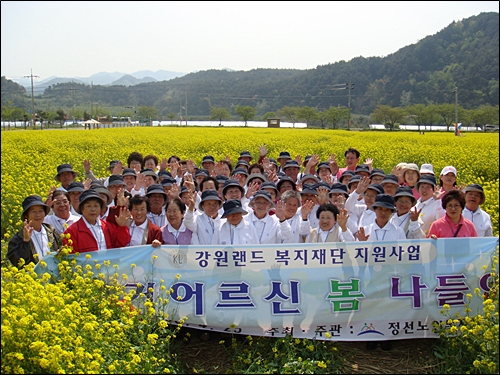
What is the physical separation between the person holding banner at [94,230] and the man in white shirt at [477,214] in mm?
3856

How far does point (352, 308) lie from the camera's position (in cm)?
445

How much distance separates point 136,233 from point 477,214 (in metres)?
3.90

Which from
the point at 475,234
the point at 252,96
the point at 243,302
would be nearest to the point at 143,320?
the point at 243,302

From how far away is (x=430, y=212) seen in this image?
573cm

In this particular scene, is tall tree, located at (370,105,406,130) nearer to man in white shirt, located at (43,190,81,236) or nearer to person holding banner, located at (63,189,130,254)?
man in white shirt, located at (43,190,81,236)

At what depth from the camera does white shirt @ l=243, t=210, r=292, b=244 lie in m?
5.09

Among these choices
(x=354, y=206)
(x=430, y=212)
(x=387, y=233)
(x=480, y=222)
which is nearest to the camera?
(x=387, y=233)

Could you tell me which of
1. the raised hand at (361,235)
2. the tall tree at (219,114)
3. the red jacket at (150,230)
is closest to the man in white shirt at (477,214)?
the raised hand at (361,235)

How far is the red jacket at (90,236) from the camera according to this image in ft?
15.1

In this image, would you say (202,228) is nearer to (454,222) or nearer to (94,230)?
(94,230)

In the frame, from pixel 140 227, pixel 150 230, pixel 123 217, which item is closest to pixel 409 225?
pixel 150 230

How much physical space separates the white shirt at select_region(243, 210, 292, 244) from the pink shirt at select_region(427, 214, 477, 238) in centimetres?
158

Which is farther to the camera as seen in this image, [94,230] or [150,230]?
[150,230]

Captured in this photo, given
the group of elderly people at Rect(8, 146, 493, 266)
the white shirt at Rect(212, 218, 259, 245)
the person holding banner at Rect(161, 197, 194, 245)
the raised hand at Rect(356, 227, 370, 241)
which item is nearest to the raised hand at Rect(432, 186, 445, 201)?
the group of elderly people at Rect(8, 146, 493, 266)
